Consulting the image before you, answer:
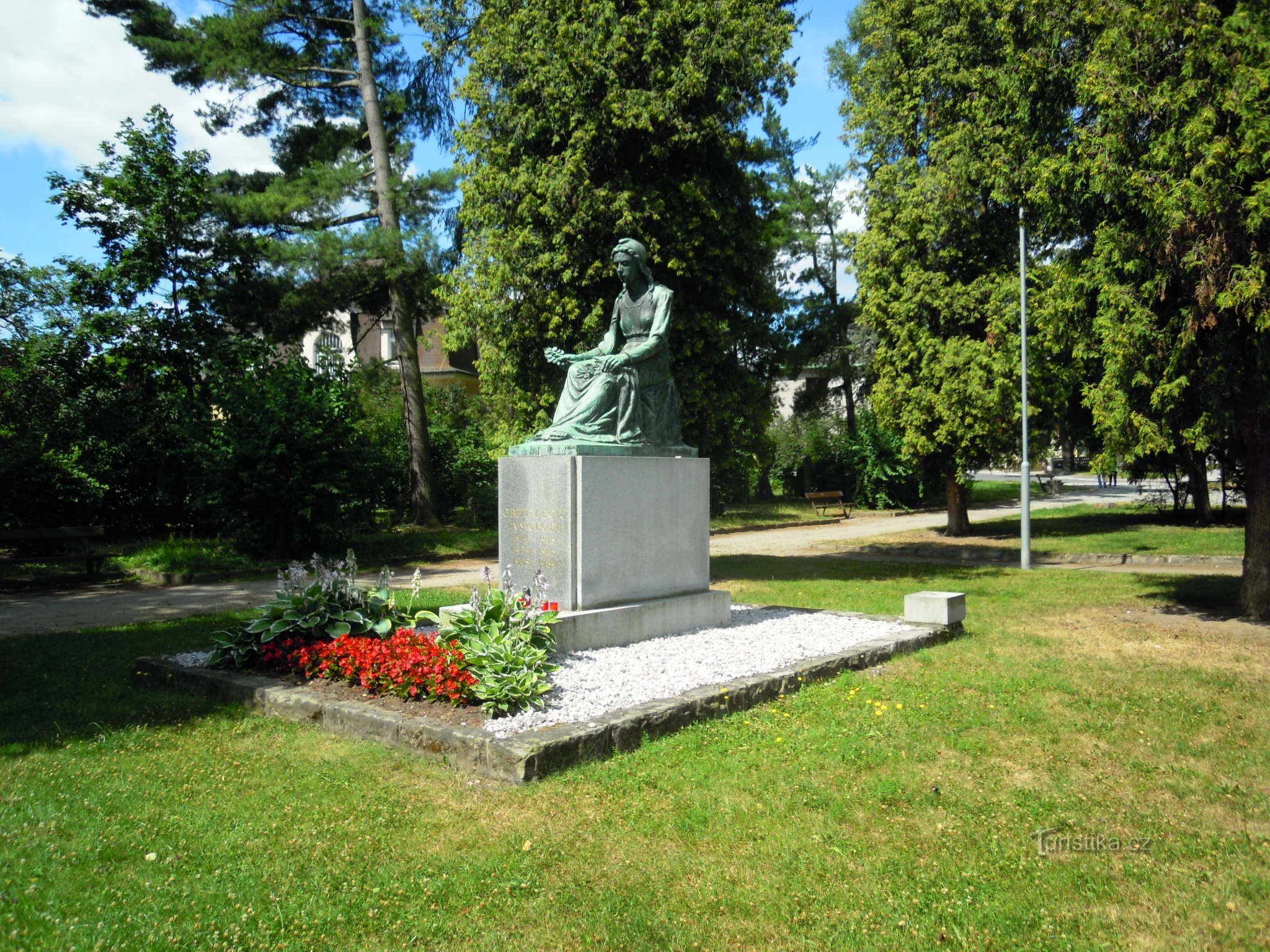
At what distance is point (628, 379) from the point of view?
833 centimetres

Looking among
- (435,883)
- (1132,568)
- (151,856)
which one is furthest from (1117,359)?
(151,856)

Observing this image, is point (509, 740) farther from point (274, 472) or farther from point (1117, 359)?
point (274, 472)

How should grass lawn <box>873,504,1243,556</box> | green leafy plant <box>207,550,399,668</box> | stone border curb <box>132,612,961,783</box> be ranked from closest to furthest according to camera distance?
1. stone border curb <box>132,612,961,783</box>
2. green leafy plant <box>207,550,399,668</box>
3. grass lawn <box>873,504,1243,556</box>

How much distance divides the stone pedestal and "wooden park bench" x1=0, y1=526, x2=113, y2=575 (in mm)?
9747

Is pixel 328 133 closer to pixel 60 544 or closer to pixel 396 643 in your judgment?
pixel 60 544

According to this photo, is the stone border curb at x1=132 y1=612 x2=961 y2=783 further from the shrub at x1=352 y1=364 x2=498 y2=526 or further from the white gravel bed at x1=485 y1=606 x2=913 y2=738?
the shrub at x1=352 y1=364 x2=498 y2=526

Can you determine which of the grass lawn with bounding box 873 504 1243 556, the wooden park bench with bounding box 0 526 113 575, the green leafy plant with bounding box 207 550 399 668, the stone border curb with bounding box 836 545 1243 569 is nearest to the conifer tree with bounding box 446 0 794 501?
the stone border curb with bounding box 836 545 1243 569

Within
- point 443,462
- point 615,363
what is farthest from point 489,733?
point 443,462

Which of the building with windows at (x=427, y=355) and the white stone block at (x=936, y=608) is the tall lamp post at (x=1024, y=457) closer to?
the white stone block at (x=936, y=608)

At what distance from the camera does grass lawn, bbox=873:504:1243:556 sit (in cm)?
1655

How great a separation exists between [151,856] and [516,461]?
4.50 metres

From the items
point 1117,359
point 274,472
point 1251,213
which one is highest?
point 1251,213

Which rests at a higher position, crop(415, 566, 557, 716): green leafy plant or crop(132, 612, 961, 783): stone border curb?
crop(415, 566, 557, 716): green leafy plant

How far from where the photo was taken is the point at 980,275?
736 inches
